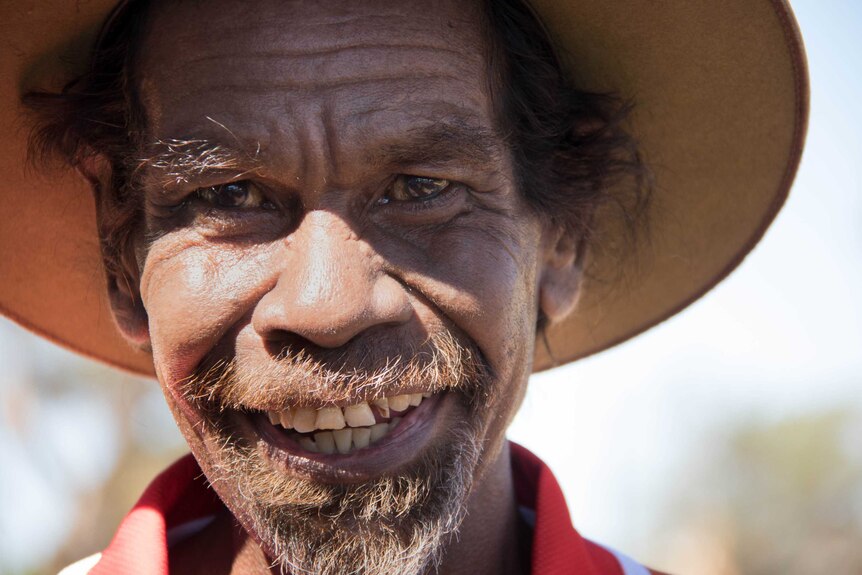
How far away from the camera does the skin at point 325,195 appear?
7.11ft

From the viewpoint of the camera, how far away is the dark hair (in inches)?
100

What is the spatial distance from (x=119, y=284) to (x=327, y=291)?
1.00 meters

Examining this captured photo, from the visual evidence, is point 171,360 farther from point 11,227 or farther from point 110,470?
point 110,470

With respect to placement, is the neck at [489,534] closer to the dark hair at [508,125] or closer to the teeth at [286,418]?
the teeth at [286,418]

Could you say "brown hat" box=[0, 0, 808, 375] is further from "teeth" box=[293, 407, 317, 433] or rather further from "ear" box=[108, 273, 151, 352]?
"teeth" box=[293, 407, 317, 433]

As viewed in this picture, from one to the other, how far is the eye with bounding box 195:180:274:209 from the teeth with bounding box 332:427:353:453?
0.53 metres

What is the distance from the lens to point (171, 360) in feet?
7.58

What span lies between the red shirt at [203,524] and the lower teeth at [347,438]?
1.98 ft

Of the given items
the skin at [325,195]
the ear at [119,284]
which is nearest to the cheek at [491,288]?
the skin at [325,195]

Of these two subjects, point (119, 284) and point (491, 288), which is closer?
point (491, 288)

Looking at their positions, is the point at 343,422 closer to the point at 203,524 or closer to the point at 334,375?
the point at 334,375

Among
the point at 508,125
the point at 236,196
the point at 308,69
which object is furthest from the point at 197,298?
the point at 508,125

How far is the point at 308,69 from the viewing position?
221 centimetres

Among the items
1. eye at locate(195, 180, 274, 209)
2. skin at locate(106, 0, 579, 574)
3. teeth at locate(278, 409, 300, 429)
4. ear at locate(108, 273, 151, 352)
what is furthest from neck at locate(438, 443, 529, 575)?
ear at locate(108, 273, 151, 352)
